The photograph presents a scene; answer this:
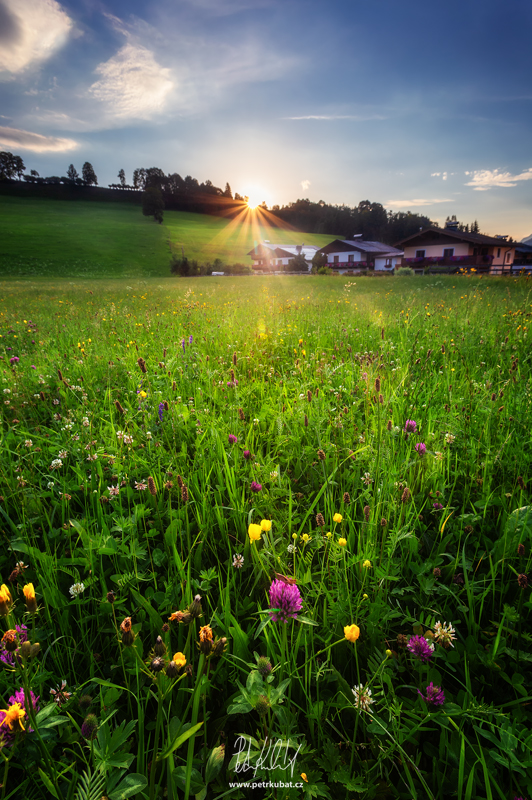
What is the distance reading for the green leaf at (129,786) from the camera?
848mm

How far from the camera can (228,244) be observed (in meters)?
73.3

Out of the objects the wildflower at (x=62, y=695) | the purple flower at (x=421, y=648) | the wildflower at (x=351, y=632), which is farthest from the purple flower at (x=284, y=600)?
the wildflower at (x=62, y=695)

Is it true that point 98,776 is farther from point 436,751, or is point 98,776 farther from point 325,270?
point 325,270

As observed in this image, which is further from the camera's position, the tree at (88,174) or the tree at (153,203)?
the tree at (88,174)

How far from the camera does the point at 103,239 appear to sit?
184ft

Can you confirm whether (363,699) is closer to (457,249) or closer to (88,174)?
(457,249)

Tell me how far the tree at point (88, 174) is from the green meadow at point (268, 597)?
13216cm

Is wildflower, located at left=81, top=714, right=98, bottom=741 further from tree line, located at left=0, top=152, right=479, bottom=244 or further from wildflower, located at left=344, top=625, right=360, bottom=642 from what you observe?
tree line, located at left=0, top=152, right=479, bottom=244

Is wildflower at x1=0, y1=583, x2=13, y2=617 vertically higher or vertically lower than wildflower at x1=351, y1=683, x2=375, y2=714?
higher

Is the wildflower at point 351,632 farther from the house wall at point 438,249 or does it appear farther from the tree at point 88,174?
the tree at point 88,174

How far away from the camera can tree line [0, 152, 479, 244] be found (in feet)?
327

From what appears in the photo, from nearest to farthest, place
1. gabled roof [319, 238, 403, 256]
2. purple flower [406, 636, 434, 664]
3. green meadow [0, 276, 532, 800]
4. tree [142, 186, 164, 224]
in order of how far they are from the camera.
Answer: green meadow [0, 276, 532, 800] < purple flower [406, 636, 434, 664] < gabled roof [319, 238, 403, 256] < tree [142, 186, 164, 224]

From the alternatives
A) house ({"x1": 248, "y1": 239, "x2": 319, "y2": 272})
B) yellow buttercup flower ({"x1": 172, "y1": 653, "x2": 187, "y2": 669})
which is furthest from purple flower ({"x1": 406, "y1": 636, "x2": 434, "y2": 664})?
house ({"x1": 248, "y1": 239, "x2": 319, "y2": 272})

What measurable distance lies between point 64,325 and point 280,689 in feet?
24.1
